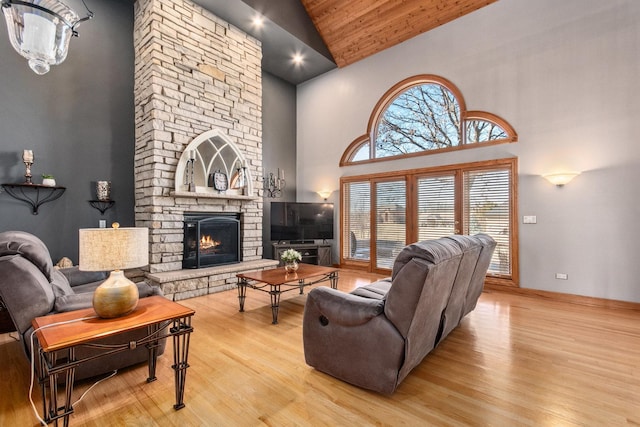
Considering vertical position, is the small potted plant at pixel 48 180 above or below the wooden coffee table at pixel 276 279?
above

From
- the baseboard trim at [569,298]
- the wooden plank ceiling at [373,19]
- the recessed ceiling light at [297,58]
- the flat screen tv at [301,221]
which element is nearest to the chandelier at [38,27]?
the flat screen tv at [301,221]

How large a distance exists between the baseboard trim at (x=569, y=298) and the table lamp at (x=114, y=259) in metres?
5.04

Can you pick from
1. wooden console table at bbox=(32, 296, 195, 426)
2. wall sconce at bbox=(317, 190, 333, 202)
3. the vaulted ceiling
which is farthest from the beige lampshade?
wall sconce at bbox=(317, 190, 333, 202)

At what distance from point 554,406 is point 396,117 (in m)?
5.36

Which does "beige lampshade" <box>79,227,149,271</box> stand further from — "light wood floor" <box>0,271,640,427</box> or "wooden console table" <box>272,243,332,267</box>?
"wooden console table" <box>272,243,332,267</box>

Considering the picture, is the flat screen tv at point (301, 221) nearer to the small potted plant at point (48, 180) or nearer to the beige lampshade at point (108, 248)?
the small potted plant at point (48, 180)

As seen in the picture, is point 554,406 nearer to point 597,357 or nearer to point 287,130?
point 597,357

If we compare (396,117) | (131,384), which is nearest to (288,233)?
(396,117)

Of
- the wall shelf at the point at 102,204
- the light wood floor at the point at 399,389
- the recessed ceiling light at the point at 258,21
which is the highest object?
the recessed ceiling light at the point at 258,21

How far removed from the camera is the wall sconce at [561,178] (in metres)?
4.25

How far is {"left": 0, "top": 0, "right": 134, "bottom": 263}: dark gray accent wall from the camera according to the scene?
3885 millimetres

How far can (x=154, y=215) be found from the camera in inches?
176

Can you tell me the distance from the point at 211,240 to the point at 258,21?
3983 mm

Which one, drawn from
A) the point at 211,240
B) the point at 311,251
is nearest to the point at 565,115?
the point at 311,251
